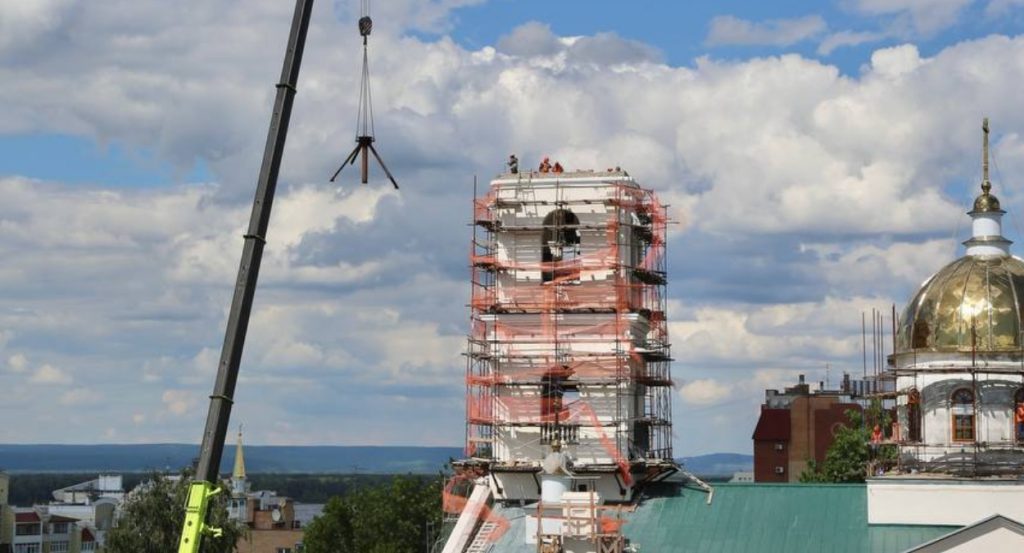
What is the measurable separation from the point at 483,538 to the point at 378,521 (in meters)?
33.0

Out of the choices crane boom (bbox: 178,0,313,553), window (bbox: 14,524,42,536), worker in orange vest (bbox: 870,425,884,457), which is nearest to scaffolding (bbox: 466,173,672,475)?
worker in orange vest (bbox: 870,425,884,457)

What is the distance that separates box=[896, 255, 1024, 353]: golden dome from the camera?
218 ft

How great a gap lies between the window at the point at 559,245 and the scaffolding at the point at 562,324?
0.04 m

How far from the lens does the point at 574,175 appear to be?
71.2 m

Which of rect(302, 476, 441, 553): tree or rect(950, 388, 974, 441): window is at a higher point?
rect(950, 388, 974, 441): window

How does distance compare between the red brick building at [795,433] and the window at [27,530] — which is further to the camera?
the window at [27,530]

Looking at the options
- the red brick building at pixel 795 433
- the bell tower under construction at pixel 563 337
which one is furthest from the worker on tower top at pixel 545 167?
the red brick building at pixel 795 433

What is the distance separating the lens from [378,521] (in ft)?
333

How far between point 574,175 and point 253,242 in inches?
854

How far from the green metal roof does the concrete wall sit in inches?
15.7

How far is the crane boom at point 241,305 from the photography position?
164 feet

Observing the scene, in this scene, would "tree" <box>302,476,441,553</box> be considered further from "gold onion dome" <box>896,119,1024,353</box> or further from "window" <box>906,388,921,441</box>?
"gold onion dome" <box>896,119,1024,353</box>

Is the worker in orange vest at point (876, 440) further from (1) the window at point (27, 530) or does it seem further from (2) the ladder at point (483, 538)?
(1) the window at point (27, 530)

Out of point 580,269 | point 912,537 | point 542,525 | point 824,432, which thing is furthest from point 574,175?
point 824,432
